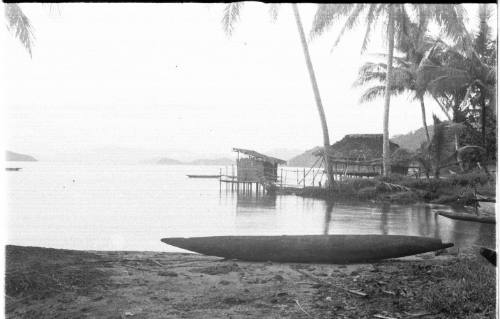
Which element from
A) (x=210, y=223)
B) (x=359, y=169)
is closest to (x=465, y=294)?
(x=210, y=223)

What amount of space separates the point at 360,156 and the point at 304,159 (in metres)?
2.77

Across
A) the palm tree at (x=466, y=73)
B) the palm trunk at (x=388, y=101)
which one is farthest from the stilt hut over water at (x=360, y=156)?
the palm tree at (x=466, y=73)

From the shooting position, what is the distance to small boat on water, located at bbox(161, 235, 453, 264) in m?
6.07

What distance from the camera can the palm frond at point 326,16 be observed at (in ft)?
46.0

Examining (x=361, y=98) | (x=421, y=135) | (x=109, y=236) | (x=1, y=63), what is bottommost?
(x=109, y=236)

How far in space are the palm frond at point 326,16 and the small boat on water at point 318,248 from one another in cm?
942

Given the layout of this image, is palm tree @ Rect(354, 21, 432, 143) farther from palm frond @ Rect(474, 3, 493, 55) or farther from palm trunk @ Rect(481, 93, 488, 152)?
palm trunk @ Rect(481, 93, 488, 152)

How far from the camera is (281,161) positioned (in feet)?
68.6

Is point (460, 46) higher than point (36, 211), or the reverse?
point (460, 46)

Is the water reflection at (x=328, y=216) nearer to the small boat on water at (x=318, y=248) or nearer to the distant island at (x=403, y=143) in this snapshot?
the distant island at (x=403, y=143)

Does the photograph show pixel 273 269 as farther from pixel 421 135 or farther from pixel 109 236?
pixel 421 135

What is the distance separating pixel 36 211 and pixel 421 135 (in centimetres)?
1840

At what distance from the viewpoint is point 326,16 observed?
14.4 meters

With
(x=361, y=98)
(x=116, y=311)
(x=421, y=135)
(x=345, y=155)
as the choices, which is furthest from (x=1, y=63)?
(x=421, y=135)
